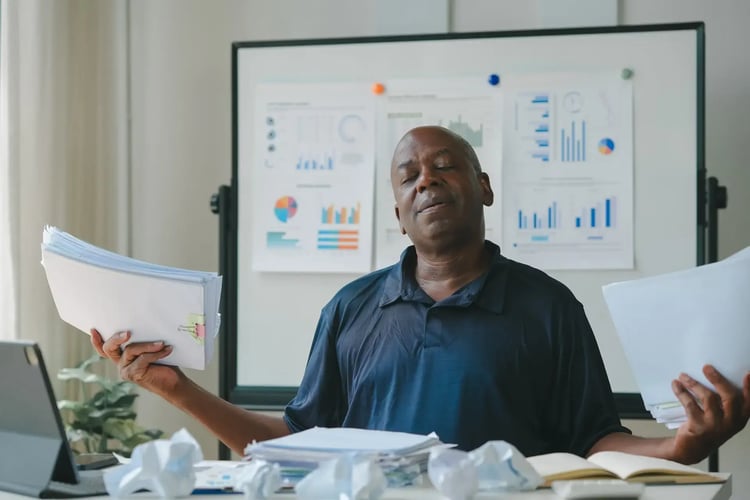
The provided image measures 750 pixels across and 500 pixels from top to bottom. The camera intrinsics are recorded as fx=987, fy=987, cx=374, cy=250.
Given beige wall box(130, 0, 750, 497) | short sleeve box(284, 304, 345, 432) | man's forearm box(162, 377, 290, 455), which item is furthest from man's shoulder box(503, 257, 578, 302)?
beige wall box(130, 0, 750, 497)

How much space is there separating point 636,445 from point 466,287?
1.47 ft

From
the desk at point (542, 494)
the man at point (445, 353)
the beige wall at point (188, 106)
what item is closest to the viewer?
the desk at point (542, 494)

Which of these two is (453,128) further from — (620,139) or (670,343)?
(670,343)

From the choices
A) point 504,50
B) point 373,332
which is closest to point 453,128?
point 504,50

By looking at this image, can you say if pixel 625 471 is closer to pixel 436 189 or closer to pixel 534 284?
pixel 534 284

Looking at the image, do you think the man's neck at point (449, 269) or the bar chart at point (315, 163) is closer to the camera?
the man's neck at point (449, 269)

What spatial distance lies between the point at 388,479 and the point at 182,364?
20.0 inches

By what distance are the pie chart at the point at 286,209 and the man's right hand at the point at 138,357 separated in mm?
1434

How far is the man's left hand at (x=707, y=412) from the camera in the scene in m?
1.49

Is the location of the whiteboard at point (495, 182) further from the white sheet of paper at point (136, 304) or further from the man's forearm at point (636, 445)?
the white sheet of paper at point (136, 304)

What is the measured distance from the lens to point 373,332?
1.90m

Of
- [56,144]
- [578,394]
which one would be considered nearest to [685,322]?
[578,394]

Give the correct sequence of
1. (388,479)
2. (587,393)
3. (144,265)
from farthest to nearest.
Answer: (587,393) → (144,265) → (388,479)

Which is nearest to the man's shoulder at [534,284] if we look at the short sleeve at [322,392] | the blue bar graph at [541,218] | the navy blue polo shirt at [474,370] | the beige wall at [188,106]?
the navy blue polo shirt at [474,370]
